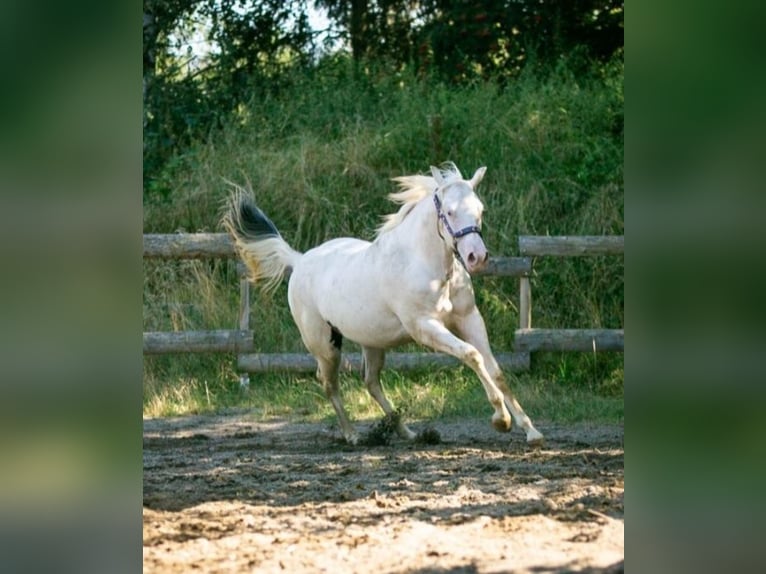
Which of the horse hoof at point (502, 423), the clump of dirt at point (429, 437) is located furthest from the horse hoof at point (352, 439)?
the horse hoof at point (502, 423)

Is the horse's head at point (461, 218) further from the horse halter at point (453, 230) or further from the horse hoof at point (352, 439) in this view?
the horse hoof at point (352, 439)

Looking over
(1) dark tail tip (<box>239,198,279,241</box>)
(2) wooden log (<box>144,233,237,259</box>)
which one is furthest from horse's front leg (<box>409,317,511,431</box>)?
(2) wooden log (<box>144,233,237,259</box>)

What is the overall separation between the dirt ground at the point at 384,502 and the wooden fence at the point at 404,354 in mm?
1368

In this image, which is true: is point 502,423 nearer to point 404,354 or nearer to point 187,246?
point 404,354

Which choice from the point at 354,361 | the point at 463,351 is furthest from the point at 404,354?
the point at 463,351

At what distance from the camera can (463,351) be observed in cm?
605

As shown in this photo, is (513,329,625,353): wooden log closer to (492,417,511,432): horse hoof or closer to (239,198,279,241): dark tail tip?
(239,198,279,241): dark tail tip

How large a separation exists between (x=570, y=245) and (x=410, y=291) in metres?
2.83

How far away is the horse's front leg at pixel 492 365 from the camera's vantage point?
6.23 m

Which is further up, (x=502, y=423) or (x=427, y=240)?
(x=427, y=240)

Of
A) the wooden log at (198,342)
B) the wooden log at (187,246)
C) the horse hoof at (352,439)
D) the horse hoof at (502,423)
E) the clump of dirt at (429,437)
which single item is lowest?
the horse hoof at (352,439)
